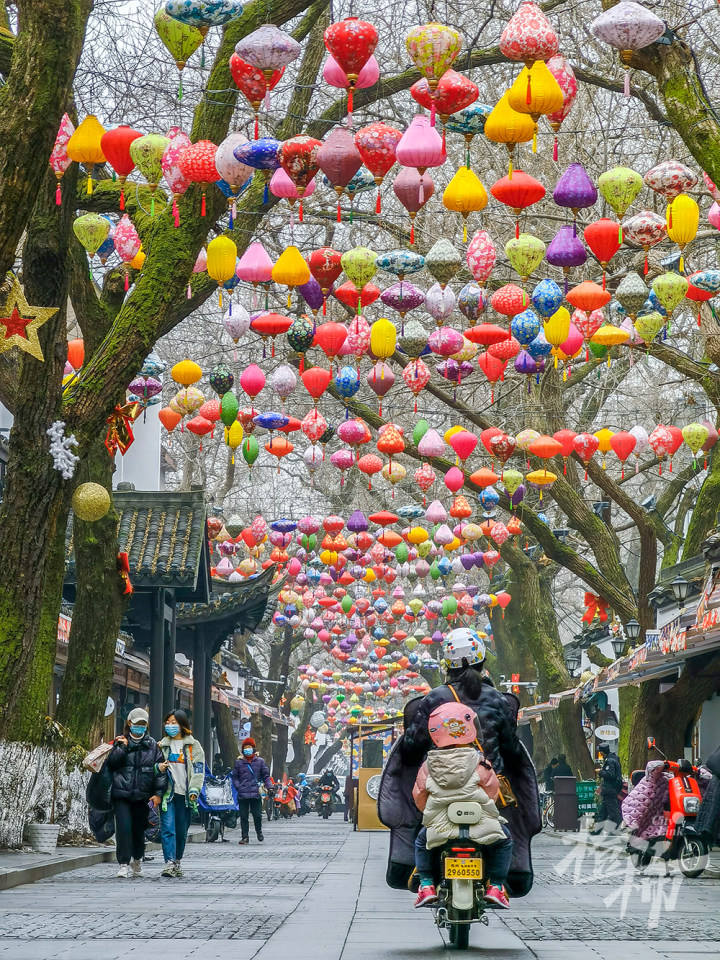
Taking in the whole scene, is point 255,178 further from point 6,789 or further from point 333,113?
point 6,789

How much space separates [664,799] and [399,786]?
358 inches

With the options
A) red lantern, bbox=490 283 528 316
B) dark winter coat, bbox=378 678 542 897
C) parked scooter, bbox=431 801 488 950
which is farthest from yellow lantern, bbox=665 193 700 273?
parked scooter, bbox=431 801 488 950

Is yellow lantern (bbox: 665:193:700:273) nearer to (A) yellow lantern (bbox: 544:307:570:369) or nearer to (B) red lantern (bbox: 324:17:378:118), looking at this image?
(A) yellow lantern (bbox: 544:307:570:369)

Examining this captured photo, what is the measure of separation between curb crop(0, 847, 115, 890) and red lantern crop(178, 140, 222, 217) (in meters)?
6.12

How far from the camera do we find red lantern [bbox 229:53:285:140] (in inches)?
469

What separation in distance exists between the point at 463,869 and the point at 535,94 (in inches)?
237

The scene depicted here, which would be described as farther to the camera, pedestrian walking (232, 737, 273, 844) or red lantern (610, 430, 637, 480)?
pedestrian walking (232, 737, 273, 844)

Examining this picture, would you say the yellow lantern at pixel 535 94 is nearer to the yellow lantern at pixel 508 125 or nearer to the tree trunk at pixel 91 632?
the yellow lantern at pixel 508 125

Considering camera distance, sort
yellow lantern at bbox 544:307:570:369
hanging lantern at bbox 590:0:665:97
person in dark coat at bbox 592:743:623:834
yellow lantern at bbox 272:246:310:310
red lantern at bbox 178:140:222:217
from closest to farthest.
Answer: hanging lantern at bbox 590:0:665:97, red lantern at bbox 178:140:222:217, yellow lantern at bbox 272:246:310:310, yellow lantern at bbox 544:307:570:369, person in dark coat at bbox 592:743:623:834

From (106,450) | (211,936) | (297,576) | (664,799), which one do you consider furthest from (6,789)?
(297,576)

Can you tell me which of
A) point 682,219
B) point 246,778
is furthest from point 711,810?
point 246,778

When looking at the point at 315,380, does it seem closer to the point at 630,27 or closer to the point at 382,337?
the point at 382,337

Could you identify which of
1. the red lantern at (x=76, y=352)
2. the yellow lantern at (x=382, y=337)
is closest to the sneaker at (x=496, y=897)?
the yellow lantern at (x=382, y=337)

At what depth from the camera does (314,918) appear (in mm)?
10352
